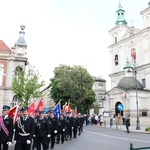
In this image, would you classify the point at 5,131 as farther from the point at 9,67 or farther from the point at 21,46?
the point at 21,46

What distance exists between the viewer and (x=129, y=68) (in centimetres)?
4472

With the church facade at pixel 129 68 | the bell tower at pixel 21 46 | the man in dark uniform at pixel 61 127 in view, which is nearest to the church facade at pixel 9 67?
the bell tower at pixel 21 46

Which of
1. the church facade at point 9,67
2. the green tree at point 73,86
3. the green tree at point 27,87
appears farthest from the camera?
the green tree at point 73,86

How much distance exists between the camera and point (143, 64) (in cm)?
4484

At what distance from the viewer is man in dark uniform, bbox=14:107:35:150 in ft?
24.0

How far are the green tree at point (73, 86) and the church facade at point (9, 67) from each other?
8.27 metres

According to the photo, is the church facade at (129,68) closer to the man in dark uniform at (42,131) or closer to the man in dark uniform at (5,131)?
the man in dark uniform at (42,131)

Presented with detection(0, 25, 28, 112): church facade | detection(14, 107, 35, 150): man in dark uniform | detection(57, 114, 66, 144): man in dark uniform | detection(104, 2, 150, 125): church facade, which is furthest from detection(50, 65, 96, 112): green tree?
detection(14, 107, 35, 150): man in dark uniform

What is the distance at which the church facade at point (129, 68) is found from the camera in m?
37.7

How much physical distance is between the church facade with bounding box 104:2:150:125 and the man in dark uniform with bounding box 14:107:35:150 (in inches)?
973

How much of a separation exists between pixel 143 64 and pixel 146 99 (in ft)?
28.7

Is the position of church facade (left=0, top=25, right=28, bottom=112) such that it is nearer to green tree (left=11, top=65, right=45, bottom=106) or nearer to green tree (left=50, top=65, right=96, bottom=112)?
green tree (left=11, top=65, right=45, bottom=106)

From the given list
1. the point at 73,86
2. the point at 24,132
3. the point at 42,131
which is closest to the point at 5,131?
the point at 24,132

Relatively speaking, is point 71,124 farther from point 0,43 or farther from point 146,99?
point 0,43
